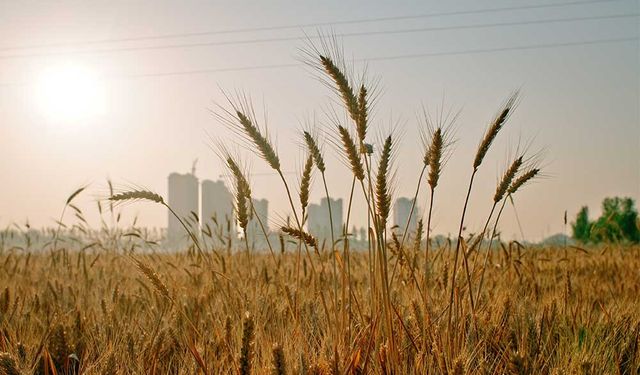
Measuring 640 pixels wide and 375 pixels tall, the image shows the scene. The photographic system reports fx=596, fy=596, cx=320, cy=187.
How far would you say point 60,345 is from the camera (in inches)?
110

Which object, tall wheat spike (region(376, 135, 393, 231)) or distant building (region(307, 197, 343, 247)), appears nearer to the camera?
tall wheat spike (region(376, 135, 393, 231))

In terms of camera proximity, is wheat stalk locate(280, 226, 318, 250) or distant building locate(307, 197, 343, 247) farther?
distant building locate(307, 197, 343, 247)

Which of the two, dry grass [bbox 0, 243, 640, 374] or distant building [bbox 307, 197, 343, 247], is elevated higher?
distant building [bbox 307, 197, 343, 247]

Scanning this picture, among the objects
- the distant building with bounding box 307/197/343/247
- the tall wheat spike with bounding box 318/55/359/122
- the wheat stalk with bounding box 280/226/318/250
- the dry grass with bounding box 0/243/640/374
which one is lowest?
the dry grass with bounding box 0/243/640/374

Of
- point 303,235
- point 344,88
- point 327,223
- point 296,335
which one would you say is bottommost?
point 296,335

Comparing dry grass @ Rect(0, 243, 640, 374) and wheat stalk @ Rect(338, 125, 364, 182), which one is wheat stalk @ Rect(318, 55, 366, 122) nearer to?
wheat stalk @ Rect(338, 125, 364, 182)

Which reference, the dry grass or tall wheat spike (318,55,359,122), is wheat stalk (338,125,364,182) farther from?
the dry grass

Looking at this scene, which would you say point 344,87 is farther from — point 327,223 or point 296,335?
point 327,223

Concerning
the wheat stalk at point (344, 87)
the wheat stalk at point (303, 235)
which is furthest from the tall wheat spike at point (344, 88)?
the wheat stalk at point (303, 235)

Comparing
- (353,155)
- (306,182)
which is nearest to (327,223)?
(306,182)

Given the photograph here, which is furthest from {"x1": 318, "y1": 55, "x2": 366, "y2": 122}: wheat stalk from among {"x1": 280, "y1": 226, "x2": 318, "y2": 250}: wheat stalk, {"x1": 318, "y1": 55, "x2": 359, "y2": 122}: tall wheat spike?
{"x1": 280, "y1": 226, "x2": 318, "y2": 250}: wheat stalk

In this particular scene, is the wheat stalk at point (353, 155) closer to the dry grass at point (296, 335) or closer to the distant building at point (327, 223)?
the distant building at point (327, 223)

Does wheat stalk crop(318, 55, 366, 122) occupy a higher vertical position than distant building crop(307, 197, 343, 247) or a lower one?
higher

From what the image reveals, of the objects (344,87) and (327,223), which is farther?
(327,223)
